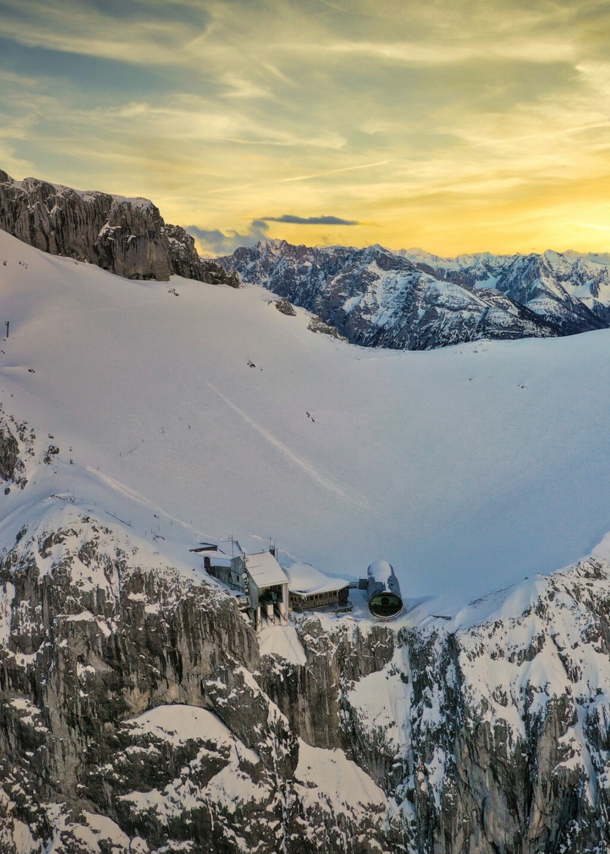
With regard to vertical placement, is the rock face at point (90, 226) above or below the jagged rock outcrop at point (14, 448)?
above

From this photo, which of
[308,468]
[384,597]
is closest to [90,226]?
[308,468]

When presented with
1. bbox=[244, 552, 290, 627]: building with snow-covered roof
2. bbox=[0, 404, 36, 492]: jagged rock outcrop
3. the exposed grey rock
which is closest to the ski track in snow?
bbox=[244, 552, 290, 627]: building with snow-covered roof

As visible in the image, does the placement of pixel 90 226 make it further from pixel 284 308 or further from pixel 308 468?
pixel 308 468

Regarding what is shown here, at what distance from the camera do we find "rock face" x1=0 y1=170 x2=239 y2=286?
4122 inches

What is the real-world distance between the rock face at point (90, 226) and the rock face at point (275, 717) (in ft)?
239

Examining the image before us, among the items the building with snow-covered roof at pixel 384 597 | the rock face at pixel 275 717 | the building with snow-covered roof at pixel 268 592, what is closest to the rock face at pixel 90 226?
the rock face at pixel 275 717

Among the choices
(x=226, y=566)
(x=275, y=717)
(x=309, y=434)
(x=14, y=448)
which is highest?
(x=309, y=434)

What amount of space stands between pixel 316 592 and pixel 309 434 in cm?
2687

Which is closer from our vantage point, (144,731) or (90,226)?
(144,731)

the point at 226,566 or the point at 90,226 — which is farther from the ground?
the point at 90,226

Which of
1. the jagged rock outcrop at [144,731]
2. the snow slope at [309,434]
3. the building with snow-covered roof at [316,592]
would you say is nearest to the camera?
the jagged rock outcrop at [144,731]

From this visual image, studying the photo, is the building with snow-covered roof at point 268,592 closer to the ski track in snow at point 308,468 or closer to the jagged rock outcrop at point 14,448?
the ski track in snow at point 308,468

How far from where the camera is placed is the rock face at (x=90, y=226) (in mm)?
104688

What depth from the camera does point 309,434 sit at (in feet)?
236
